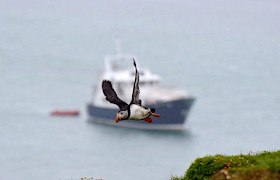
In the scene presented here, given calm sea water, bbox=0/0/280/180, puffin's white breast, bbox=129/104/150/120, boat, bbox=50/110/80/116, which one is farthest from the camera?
boat, bbox=50/110/80/116

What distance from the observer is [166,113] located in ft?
331

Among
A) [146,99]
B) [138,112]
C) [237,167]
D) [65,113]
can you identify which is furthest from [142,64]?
[138,112]

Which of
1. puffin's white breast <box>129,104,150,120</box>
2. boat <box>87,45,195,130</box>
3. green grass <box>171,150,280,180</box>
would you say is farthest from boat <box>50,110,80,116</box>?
puffin's white breast <box>129,104,150,120</box>

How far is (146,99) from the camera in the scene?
96.6m

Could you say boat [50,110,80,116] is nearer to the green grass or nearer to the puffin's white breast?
the green grass

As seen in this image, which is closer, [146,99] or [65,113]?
[146,99]

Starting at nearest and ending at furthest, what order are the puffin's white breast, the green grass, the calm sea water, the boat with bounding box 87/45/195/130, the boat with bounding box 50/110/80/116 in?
the green grass < the puffin's white breast < the calm sea water < the boat with bounding box 87/45/195/130 < the boat with bounding box 50/110/80/116

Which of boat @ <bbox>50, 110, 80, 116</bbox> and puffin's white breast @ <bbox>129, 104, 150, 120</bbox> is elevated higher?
boat @ <bbox>50, 110, 80, 116</bbox>

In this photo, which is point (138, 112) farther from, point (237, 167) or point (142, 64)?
point (142, 64)

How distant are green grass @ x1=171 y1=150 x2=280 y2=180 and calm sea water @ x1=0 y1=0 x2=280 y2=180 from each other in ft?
190

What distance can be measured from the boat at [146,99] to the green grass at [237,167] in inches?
2920

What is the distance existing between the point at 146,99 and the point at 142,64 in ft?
120

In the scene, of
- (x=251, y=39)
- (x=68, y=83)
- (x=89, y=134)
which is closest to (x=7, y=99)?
(x=68, y=83)

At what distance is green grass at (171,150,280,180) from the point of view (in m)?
17.5
